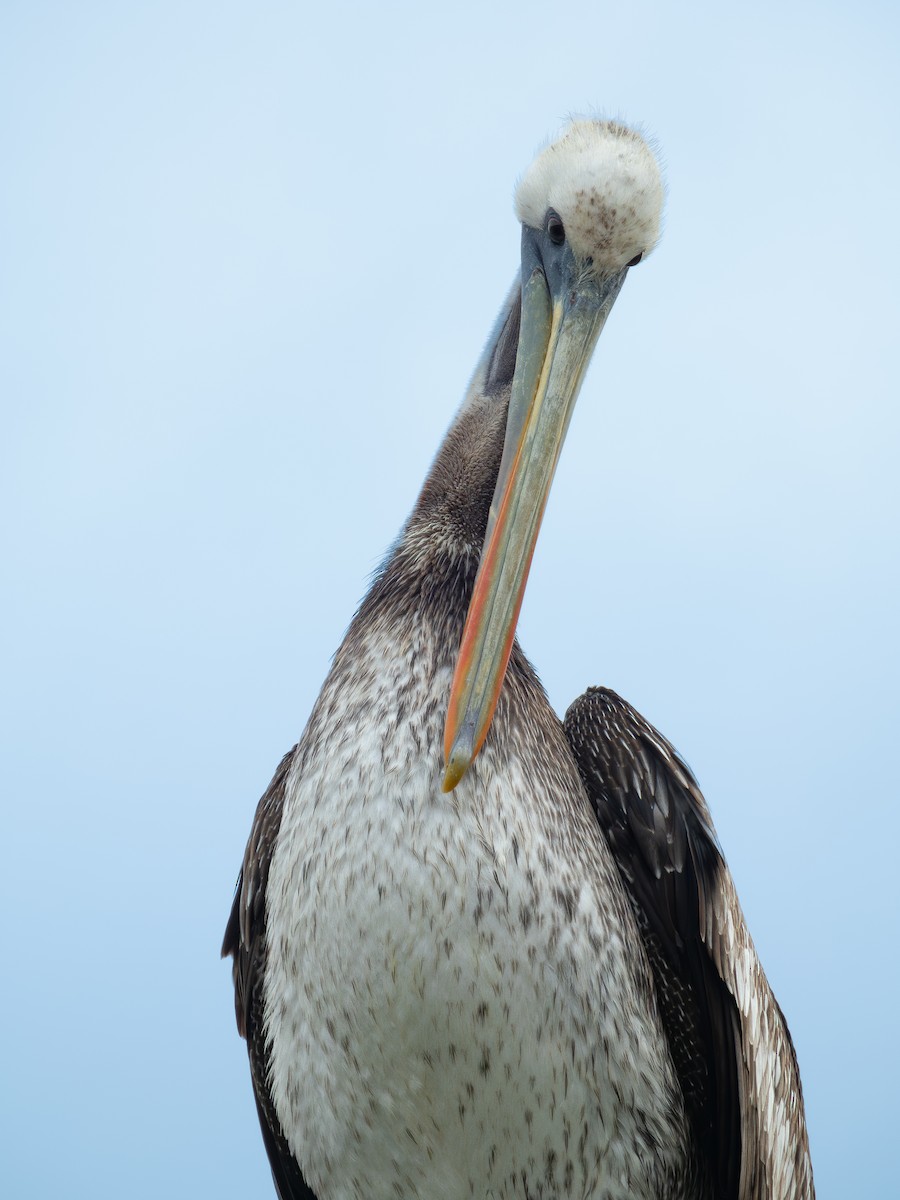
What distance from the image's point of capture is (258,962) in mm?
2590

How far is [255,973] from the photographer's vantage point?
8.54 ft

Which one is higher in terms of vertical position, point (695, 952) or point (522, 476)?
point (522, 476)

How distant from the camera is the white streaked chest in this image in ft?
6.70

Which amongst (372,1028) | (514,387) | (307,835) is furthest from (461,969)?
(514,387)

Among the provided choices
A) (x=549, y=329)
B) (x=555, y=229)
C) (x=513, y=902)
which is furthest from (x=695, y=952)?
(x=555, y=229)

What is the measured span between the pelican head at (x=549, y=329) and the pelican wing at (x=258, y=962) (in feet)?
2.38

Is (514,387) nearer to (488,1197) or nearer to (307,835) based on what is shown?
(307,835)

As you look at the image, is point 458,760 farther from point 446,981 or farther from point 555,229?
point 555,229

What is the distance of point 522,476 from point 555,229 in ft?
1.69

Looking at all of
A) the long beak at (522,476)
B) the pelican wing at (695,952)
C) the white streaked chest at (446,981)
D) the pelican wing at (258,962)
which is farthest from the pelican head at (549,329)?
the pelican wing at (258,962)

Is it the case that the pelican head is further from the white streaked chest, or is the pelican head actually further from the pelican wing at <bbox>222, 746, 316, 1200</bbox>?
the pelican wing at <bbox>222, 746, 316, 1200</bbox>

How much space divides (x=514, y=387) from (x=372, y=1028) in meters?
1.23

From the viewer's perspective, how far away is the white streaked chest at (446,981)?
2043mm

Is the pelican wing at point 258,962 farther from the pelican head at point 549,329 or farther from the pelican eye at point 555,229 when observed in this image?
the pelican eye at point 555,229
